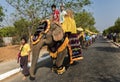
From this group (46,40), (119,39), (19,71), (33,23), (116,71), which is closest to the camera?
(46,40)

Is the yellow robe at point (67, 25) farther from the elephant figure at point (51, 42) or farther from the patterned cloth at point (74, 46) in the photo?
the patterned cloth at point (74, 46)

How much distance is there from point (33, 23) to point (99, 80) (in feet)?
60.3

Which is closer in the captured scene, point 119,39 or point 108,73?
point 108,73

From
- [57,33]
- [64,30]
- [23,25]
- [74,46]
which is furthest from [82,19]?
[57,33]

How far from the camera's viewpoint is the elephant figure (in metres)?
10.8

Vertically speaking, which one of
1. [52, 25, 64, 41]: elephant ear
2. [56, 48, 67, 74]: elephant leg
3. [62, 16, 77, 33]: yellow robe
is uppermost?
[62, 16, 77, 33]: yellow robe

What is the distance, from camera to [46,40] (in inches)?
437

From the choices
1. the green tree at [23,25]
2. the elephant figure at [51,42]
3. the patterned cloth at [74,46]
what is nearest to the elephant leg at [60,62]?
the elephant figure at [51,42]

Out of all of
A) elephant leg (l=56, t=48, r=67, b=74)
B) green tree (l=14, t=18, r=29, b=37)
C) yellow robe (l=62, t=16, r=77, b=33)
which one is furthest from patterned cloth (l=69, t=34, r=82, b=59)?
green tree (l=14, t=18, r=29, b=37)

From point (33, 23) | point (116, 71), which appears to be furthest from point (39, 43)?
point (33, 23)

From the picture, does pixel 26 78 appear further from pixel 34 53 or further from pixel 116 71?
pixel 116 71

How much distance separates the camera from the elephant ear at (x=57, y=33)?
36.5 feet

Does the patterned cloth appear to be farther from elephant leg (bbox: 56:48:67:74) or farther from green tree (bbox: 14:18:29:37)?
green tree (bbox: 14:18:29:37)

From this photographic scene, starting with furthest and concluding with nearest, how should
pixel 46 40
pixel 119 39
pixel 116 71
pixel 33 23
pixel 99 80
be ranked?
pixel 119 39 < pixel 33 23 < pixel 116 71 < pixel 46 40 < pixel 99 80
